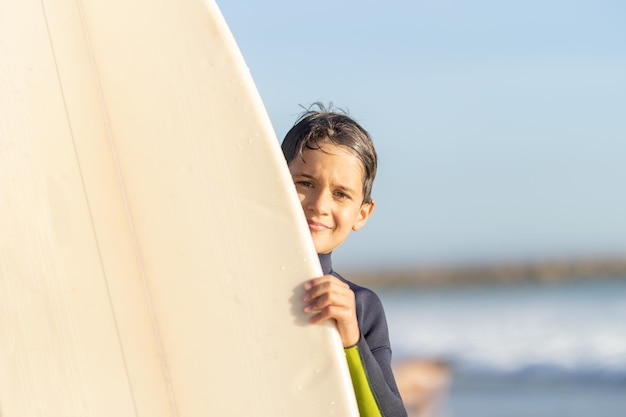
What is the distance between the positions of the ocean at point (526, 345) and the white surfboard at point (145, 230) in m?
6.06

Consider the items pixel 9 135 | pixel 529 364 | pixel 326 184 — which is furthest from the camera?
pixel 529 364

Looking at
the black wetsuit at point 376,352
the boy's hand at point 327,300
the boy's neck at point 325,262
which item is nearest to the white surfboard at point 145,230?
the boy's hand at point 327,300

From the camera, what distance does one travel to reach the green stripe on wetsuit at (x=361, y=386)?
1.91 metres

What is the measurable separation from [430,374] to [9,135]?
28.3ft

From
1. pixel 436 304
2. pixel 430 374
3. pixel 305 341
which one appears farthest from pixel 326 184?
pixel 436 304

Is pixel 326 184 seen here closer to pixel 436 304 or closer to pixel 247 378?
pixel 247 378

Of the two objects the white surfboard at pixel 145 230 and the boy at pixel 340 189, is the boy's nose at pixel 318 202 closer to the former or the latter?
the boy at pixel 340 189

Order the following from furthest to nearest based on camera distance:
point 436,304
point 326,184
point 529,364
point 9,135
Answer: point 436,304 < point 529,364 < point 326,184 < point 9,135

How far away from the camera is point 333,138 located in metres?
2.27

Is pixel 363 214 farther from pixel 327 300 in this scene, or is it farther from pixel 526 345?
pixel 526 345

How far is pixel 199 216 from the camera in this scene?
1.81 meters

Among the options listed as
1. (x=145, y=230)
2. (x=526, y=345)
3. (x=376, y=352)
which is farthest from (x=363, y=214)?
(x=526, y=345)

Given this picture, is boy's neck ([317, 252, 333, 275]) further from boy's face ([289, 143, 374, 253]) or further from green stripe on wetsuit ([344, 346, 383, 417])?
green stripe on wetsuit ([344, 346, 383, 417])

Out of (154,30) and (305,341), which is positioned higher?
(154,30)
